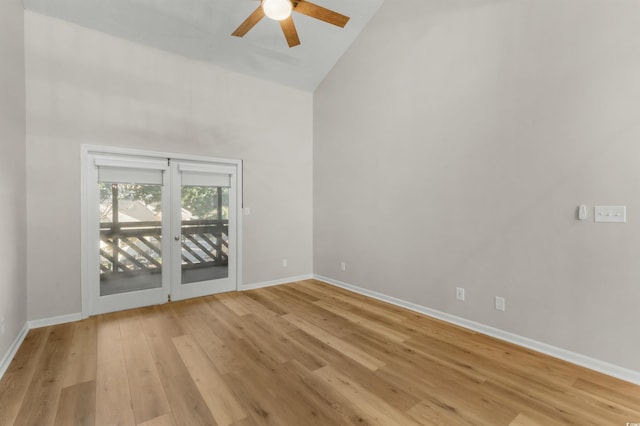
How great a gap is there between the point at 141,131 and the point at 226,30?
177 centimetres

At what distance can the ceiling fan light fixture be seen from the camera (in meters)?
2.60

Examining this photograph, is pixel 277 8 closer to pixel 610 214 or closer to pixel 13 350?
pixel 610 214

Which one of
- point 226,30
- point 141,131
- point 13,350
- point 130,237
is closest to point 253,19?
point 226,30

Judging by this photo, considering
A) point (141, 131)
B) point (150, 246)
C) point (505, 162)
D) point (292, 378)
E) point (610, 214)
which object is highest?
point (141, 131)

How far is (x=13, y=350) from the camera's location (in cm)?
271

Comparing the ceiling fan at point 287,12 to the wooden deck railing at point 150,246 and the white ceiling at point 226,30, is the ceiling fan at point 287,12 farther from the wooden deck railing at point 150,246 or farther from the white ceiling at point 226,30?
the wooden deck railing at point 150,246

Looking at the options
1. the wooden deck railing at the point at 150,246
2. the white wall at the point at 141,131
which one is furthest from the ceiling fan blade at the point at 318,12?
the wooden deck railing at the point at 150,246

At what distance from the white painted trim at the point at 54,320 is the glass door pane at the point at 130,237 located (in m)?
0.36

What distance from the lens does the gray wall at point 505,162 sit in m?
2.42

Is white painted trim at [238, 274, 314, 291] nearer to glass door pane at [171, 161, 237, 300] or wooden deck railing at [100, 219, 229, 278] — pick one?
glass door pane at [171, 161, 237, 300]

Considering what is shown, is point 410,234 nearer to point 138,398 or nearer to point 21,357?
point 138,398

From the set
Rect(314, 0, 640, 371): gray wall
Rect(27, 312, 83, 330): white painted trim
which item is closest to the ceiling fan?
Rect(314, 0, 640, 371): gray wall

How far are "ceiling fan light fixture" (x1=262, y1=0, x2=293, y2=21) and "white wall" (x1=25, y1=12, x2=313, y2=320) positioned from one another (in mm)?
2179

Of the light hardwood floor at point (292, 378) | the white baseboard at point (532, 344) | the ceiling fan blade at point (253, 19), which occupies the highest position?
the ceiling fan blade at point (253, 19)
